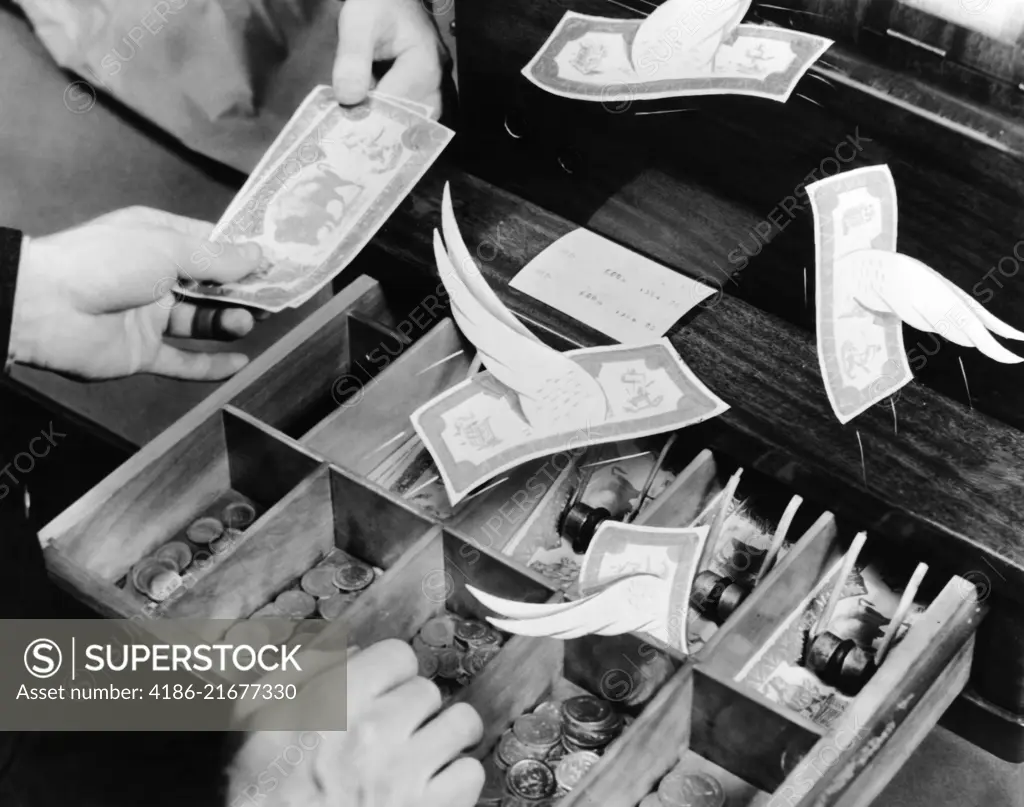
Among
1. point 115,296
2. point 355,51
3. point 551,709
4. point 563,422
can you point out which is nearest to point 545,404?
point 563,422

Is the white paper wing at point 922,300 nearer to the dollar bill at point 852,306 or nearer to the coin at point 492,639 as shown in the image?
the dollar bill at point 852,306

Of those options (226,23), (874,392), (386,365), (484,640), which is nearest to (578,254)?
(386,365)

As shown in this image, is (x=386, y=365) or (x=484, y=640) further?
(x=386, y=365)

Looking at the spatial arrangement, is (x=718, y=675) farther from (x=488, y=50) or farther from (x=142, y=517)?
(x=488, y=50)

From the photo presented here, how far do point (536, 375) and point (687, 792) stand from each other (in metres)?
0.72

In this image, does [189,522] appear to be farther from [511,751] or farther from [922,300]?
[922,300]

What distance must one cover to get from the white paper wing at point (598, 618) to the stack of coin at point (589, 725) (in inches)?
4.9

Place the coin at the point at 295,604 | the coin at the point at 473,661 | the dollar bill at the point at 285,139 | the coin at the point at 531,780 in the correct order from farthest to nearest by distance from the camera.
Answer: the dollar bill at the point at 285,139 < the coin at the point at 295,604 < the coin at the point at 473,661 < the coin at the point at 531,780

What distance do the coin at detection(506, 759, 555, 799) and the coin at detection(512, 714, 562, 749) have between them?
0.03 metres

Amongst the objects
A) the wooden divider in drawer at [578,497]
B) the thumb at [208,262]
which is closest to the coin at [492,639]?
the wooden divider in drawer at [578,497]

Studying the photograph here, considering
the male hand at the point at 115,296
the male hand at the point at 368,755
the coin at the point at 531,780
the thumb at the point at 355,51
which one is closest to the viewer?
the male hand at the point at 368,755

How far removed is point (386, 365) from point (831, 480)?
82cm

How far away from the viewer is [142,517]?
6.86ft

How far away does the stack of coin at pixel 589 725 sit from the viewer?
1853 mm
